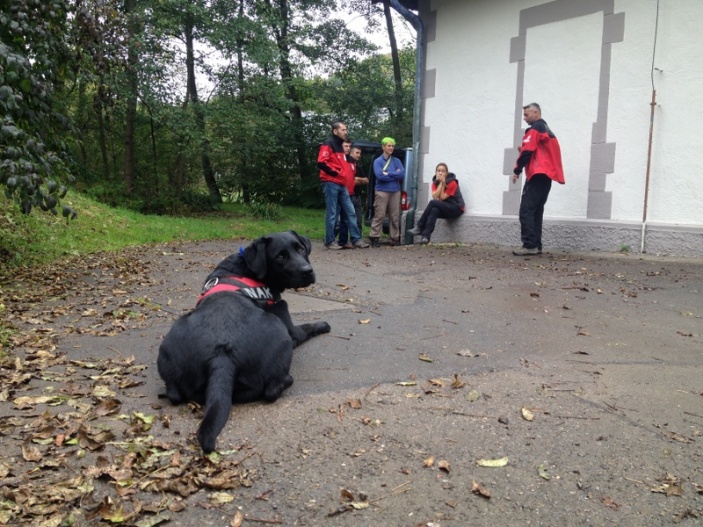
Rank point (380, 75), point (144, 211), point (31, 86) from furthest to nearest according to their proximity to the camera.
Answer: point (380, 75) → point (144, 211) → point (31, 86)

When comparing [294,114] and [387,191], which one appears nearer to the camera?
[387,191]

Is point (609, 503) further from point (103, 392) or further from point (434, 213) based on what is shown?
point (434, 213)

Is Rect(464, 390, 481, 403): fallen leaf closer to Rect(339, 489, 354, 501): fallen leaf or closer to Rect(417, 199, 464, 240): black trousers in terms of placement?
Rect(339, 489, 354, 501): fallen leaf

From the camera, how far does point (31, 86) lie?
5637 mm

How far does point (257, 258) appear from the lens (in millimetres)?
4090

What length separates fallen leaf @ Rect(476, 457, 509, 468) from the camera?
2.59 metres

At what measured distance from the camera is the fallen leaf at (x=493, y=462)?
8.48ft

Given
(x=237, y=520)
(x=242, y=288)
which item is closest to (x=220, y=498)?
(x=237, y=520)

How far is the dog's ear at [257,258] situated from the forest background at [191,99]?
87.6 inches

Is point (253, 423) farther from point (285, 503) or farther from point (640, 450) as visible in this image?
point (640, 450)

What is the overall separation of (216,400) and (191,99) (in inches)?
731

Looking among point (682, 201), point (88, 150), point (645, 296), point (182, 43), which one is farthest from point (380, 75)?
point (645, 296)

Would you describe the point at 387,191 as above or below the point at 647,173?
below

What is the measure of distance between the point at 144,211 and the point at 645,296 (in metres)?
15.3
